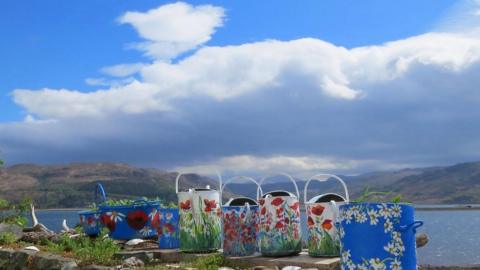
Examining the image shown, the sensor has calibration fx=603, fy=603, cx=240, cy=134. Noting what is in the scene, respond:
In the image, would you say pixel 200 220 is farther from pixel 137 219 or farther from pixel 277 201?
pixel 137 219

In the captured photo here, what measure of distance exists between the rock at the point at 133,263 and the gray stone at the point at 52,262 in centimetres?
84

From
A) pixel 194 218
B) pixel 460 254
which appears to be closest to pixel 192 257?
pixel 194 218

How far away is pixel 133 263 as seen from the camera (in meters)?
10.6

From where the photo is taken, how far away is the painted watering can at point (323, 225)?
9859mm

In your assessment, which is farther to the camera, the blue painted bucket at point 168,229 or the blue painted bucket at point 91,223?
the blue painted bucket at point 91,223

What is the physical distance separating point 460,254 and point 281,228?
49358mm

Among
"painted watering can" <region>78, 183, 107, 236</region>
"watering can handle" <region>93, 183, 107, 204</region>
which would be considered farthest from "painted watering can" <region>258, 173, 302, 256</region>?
"watering can handle" <region>93, 183, 107, 204</region>

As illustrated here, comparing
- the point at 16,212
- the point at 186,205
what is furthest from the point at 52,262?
the point at 16,212

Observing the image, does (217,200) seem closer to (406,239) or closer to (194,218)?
(194,218)

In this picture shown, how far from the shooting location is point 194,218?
37.7 ft

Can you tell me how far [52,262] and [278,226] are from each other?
4160 millimetres

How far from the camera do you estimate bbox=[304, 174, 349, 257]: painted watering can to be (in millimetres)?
9859

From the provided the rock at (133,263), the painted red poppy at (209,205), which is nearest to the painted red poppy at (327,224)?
the painted red poppy at (209,205)

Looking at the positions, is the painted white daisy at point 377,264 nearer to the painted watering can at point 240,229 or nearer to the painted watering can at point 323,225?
the painted watering can at point 323,225
